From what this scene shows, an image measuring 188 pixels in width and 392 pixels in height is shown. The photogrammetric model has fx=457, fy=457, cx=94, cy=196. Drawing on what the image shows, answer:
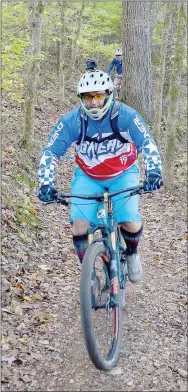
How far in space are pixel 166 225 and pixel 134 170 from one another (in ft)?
13.9

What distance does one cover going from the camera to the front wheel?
3.69 meters

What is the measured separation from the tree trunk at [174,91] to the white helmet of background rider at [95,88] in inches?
214

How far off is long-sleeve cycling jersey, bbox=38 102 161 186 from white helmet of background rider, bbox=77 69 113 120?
13 cm

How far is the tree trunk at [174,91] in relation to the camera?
936 centimetres

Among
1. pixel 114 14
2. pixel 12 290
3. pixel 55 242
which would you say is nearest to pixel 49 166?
pixel 12 290

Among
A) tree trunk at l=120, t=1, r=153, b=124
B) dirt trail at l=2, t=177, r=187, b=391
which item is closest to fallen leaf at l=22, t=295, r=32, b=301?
dirt trail at l=2, t=177, r=187, b=391

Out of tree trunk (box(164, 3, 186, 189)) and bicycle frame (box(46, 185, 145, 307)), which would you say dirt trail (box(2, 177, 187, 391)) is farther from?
tree trunk (box(164, 3, 186, 189))

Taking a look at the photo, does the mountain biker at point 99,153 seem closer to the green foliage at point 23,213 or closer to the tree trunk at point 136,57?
the green foliage at point 23,213

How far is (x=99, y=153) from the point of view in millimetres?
4691

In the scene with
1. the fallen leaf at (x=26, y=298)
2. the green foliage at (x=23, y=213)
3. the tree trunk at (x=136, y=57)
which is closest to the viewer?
the fallen leaf at (x=26, y=298)

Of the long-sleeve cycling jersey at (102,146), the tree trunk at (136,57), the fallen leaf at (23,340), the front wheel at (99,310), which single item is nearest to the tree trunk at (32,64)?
the tree trunk at (136,57)

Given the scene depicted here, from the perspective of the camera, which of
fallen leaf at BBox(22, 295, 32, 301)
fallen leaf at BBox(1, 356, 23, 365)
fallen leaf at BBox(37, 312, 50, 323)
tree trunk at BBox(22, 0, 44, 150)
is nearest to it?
fallen leaf at BBox(1, 356, 23, 365)

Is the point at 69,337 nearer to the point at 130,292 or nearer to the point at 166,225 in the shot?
the point at 130,292

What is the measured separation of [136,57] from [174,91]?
4.28 meters
